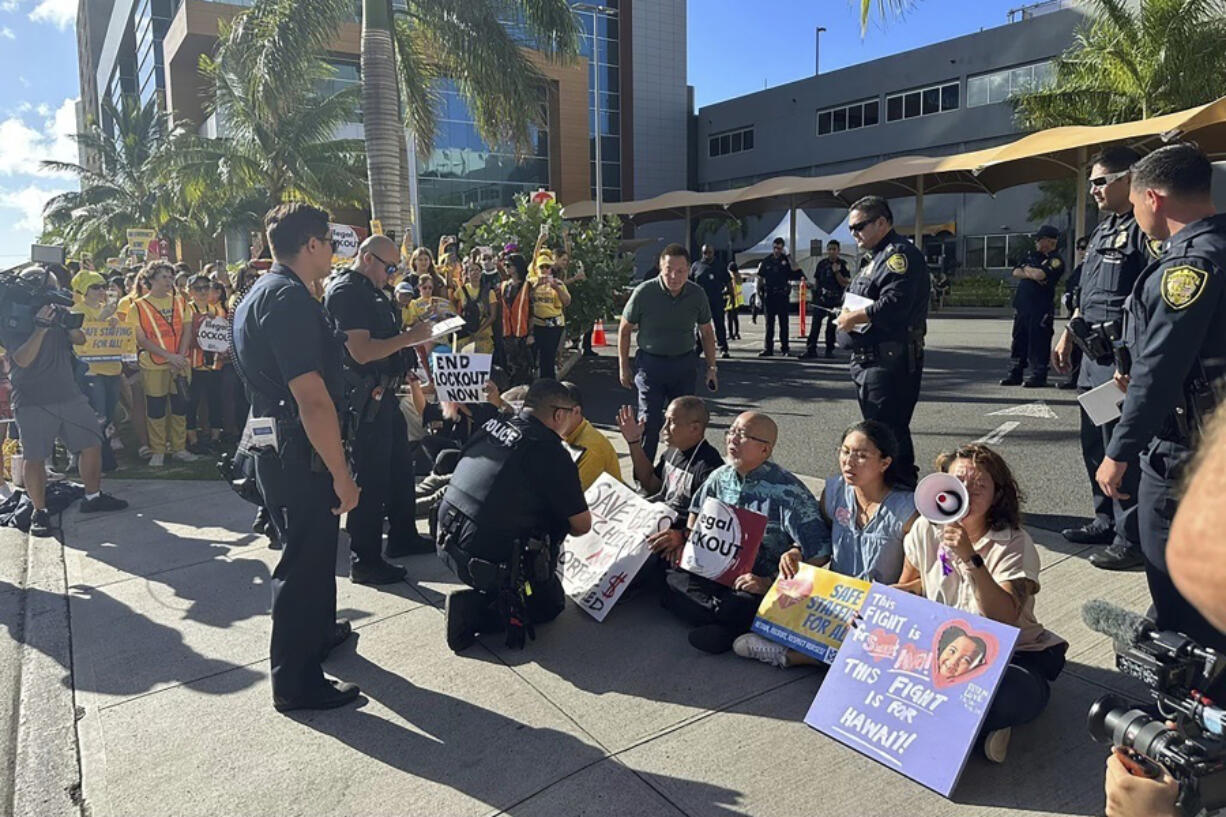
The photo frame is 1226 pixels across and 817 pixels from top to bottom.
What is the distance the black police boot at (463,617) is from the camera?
371 cm

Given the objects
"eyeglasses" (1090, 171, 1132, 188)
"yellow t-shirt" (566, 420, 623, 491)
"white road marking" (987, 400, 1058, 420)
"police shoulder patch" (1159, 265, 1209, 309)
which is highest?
"eyeglasses" (1090, 171, 1132, 188)

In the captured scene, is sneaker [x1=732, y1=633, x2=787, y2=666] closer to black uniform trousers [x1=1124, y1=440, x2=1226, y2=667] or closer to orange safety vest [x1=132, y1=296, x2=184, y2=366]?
black uniform trousers [x1=1124, y1=440, x2=1226, y2=667]

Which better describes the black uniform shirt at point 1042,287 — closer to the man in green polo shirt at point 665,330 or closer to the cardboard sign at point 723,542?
the man in green polo shirt at point 665,330

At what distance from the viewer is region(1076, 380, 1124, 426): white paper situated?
357 cm

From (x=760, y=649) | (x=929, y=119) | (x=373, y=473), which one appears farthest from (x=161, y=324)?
(x=929, y=119)

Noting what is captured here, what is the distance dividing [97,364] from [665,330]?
18.3ft

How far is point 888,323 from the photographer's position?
15.2ft

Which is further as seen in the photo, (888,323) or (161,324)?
(161,324)

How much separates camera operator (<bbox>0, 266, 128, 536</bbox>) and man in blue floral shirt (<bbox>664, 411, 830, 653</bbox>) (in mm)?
4655

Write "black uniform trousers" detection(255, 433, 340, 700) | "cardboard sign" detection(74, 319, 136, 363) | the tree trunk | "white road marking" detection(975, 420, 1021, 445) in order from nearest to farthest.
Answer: "black uniform trousers" detection(255, 433, 340, 700)
"white road marking" detection(975, 420, 1021, 445)
"cardboard sign" detection(74, 319, 136, 363)
the tree trunk

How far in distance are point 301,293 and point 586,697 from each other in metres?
1.95

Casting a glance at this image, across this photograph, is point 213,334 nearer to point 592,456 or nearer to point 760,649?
point 592,456

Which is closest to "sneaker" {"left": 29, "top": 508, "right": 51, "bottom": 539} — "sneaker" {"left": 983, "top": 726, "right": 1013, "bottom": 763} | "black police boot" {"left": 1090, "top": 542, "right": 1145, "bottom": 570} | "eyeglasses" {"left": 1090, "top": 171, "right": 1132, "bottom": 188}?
"sneaker" {"left": 983, "top": 726, "right": 1013, "bottom": 763}

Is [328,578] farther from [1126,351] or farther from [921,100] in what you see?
[921,100]
